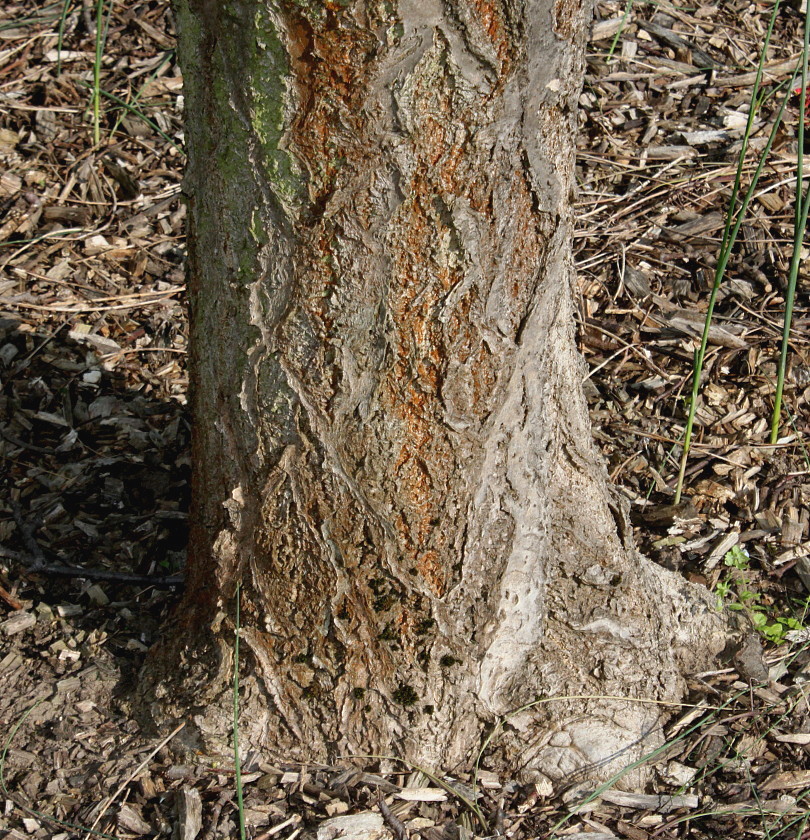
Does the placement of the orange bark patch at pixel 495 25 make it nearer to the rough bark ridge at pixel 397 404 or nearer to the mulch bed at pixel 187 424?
the rough bark ridge at pixel 397 404

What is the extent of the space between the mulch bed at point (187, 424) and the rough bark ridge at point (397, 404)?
13 cm

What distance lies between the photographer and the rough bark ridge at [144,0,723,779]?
1.35 m

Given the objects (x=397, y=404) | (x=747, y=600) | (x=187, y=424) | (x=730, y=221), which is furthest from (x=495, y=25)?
(x=187, y=424)

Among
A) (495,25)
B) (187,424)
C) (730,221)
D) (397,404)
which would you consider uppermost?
(495,25)

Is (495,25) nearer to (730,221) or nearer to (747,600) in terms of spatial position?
(730,221)

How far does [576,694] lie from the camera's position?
5.98 feet

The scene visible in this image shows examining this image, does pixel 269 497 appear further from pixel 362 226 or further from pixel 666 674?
pixel 666 674

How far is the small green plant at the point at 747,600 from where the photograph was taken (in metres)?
2.13

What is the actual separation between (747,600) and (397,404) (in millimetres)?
1199

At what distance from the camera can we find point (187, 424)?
2.66 m

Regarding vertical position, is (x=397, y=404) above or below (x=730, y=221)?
below

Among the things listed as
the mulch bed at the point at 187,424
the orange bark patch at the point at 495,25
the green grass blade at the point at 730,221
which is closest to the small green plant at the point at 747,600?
the mulch bed at the point at 187,424

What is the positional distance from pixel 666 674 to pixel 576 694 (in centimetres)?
24

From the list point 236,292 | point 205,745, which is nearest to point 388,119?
point 236,292
